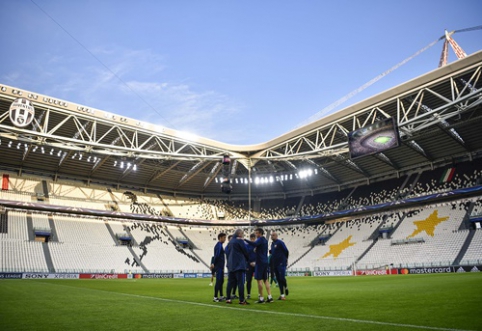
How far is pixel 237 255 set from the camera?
29.2ft

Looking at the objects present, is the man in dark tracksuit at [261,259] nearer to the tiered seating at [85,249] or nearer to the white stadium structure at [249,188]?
the white stadium structure at [249,188]

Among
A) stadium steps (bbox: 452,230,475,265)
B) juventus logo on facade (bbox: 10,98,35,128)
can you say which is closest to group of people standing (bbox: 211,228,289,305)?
juventus logo on facade (bbox: 10,98,35,128)

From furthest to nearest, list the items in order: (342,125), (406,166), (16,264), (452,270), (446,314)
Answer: (406,166)
(342,125)
(16,264)
(452,270)
(446,314)

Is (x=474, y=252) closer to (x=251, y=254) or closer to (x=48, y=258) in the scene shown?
(x=251, y=254)

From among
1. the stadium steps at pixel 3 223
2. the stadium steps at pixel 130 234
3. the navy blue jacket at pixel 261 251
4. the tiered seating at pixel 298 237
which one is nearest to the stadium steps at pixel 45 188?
the stadium steps at pixel 3 223

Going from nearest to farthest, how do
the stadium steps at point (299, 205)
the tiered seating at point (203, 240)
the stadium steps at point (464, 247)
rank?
the stadium steps at point (464, 247)
the tiered seating at point (203, 240)
the stadium steps at point (299, 205)

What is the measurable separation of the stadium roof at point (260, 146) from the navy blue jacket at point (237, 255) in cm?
2157

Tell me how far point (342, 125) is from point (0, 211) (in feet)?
116

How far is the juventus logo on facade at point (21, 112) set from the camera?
2573 centimetres

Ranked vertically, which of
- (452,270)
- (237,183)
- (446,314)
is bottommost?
(452,270)

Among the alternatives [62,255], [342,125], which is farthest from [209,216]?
[342,125]

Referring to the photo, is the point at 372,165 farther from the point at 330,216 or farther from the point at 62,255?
the point at 62,255

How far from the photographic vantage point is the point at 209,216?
5134 centimetres

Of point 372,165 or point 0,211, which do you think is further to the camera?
point 372,165
